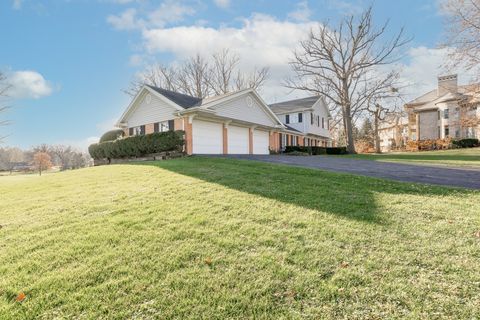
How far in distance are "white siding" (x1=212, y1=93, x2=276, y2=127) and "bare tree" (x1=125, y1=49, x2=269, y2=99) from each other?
56.4 feet

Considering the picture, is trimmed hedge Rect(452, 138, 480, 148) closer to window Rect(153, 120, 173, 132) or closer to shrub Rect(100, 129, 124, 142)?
window Rect(153, 120, 173, 132)

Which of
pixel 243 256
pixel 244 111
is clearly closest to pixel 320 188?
pixel 243 256

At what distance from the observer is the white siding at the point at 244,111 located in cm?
1831

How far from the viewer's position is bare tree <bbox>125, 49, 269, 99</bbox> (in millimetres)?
38422

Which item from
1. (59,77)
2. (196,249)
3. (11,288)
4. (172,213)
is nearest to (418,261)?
(196,249)

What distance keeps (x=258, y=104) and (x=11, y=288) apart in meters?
20.1

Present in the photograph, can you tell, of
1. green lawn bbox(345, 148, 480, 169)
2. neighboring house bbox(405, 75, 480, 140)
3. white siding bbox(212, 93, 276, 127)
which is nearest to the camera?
green lawn bbox(345, 148, 480, 169)

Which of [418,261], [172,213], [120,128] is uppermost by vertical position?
[120,128]

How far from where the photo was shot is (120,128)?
2186cm

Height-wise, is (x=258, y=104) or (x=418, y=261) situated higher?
(x=258, y=104)

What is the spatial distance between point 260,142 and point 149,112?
867 cm

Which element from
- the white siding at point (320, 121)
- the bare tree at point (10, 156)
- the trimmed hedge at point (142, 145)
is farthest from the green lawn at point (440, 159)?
the bare tree at point (10, 156)

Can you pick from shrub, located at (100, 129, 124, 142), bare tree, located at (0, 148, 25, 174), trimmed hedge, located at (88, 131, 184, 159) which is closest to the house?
trimmed hedge, located at (88, 131, 184, 159)

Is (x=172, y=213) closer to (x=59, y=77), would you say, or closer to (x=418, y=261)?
(x=418, y=261)
